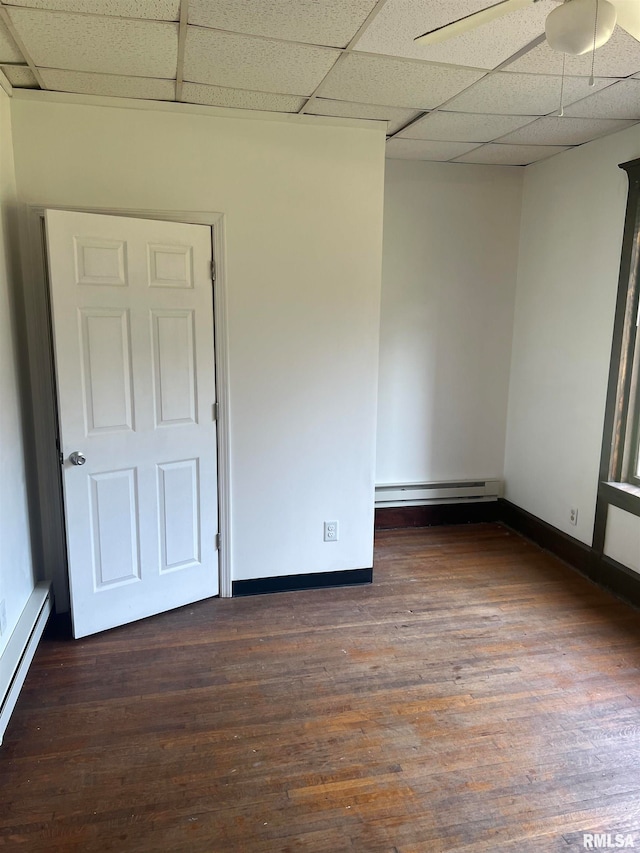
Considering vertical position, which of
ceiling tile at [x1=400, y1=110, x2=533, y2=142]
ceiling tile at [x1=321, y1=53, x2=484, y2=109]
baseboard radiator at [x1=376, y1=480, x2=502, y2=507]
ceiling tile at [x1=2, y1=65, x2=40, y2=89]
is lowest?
baseboard radiator at [x1=376, y1=480, x2=502, y2=507]

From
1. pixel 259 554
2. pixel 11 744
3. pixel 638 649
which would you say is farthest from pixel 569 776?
pixel 11 744

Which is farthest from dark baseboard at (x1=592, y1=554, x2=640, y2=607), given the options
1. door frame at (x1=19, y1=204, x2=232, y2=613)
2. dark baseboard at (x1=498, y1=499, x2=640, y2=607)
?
door frame at (x1=19, y1=204, x2=232, y2=613)

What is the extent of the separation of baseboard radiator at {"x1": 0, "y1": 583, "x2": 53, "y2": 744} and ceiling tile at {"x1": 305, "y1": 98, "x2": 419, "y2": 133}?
280cm

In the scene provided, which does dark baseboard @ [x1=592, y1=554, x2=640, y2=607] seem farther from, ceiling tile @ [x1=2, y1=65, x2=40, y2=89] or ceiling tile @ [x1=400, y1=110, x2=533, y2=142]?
ceiling tile @ [x1=2, y1=65, x2=40, y2=89]

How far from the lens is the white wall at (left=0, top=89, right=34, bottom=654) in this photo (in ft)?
8.21

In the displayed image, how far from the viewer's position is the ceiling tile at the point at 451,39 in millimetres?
1911

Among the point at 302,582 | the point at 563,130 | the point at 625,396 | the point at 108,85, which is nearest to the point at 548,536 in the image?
the point at 625,396

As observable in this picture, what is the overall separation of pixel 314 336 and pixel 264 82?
1232 mm

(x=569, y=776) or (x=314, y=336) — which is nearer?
(x=569, y=776)

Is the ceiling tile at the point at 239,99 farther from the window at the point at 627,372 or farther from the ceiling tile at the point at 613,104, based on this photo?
the window at the point at 627,372

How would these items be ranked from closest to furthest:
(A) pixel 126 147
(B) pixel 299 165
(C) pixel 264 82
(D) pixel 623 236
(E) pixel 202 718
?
(E) pixel 202 718 < (C) pixel 264 82 < (A) pixel 126 147 < (B) pixel 299 165 < (D) pixel 623 236

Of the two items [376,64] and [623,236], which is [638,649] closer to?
[623,236]

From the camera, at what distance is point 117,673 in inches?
103

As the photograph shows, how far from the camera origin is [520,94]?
107 inches
